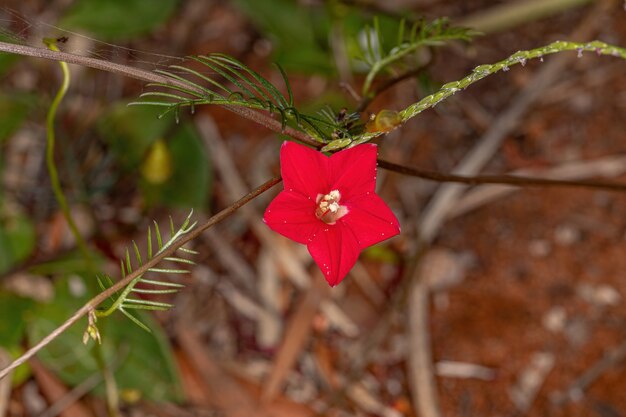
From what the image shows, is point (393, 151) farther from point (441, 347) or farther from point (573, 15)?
point (573, 15)

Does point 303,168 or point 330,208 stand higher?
point 303,168

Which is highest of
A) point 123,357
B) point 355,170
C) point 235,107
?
point 235,107

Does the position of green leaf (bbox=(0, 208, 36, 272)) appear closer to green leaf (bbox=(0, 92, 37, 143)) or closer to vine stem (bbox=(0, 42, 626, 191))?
green leaf (bbox=(0, 92, 37, 143))

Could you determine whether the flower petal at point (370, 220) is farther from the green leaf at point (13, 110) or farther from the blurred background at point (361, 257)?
the green leaf at point (13, 110)

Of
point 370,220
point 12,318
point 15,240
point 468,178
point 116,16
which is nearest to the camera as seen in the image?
point 370,220

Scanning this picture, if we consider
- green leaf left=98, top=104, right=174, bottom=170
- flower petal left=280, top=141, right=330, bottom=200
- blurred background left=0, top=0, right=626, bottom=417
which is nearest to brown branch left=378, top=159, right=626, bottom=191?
flower petal left=280, top=141, right=330, bottom=200

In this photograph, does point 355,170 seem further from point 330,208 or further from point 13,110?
point 13,110

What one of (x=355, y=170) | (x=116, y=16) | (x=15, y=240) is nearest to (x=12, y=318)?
(x=15, y=240)

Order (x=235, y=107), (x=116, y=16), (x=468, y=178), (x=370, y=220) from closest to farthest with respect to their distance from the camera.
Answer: (x=235, y=107) < (x=370, y=220) < (x=468, y=178) < (x=116, y=16)

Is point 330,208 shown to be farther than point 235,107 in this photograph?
Yes
